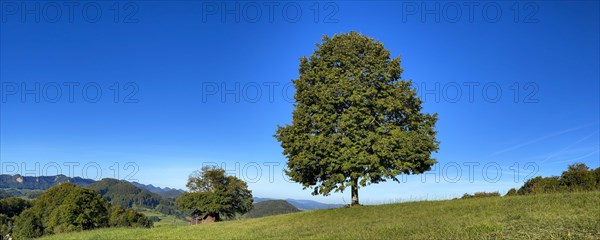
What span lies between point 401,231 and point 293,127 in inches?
631

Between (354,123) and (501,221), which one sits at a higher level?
(354,123)

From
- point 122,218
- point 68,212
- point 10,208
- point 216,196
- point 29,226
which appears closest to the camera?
point 216,196

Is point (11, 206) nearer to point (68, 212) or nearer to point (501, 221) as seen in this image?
point (68, 212)

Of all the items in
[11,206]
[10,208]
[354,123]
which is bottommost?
[10,208]

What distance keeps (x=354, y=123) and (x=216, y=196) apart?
123 ft

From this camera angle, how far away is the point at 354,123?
1043 inches

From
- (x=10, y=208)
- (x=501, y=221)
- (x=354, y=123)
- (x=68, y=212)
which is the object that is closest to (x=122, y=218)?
(x=68, y=212)

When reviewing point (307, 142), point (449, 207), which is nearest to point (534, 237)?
point (449, 207)

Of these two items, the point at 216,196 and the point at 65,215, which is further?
the point at 65,215

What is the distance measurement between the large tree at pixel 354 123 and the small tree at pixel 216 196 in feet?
105

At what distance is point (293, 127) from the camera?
94.8ft

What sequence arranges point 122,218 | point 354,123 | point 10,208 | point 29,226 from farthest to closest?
point 10,208
point 122,218
point 29,226
point 354,123

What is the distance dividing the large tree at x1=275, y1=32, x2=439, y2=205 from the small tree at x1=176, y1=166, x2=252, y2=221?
3205 cm

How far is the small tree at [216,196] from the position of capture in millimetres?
57500
